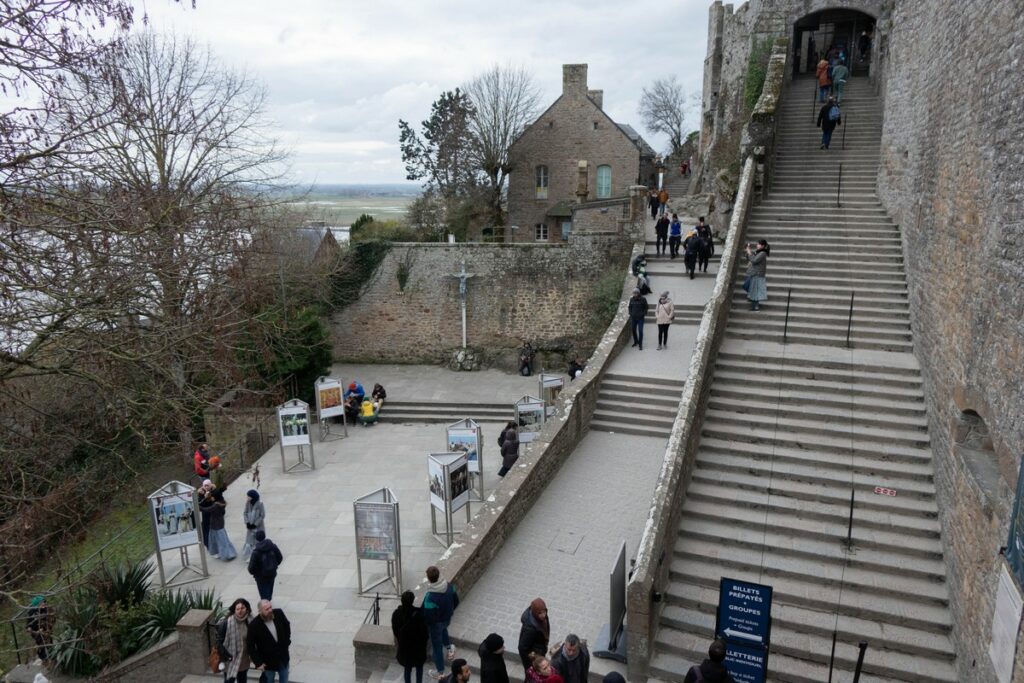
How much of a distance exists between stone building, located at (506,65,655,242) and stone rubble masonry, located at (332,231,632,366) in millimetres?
10370

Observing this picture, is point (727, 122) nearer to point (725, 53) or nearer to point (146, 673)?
point (725, 53)

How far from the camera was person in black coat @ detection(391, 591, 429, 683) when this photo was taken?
6.86 meters

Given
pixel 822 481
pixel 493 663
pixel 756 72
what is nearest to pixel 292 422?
pixel 493 663

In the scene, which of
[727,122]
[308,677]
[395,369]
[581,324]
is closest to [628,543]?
[308,677]

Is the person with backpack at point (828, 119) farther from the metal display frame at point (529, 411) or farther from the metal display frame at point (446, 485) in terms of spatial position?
the metal display frame at point (446, 485)

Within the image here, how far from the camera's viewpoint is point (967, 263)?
7277mm

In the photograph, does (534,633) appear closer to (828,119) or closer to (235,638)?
(235,638)

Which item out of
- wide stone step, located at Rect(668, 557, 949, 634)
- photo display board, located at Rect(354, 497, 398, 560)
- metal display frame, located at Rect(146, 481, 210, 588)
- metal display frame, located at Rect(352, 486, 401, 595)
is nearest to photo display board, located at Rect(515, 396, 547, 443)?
metal display frame, located at Rect(352, 486, 401, 595)

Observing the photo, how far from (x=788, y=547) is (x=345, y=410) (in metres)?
11.6

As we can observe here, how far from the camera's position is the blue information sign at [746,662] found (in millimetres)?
6309

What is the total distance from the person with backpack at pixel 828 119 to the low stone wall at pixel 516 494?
20.2ft

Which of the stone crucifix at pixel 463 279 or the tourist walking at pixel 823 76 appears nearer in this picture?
the tourist walking at pixel 823 76

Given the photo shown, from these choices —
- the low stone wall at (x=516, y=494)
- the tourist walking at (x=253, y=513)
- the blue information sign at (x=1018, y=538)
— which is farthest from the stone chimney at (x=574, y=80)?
the blue information sign at (x=1018, y=538)

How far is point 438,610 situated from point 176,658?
3412 mm
